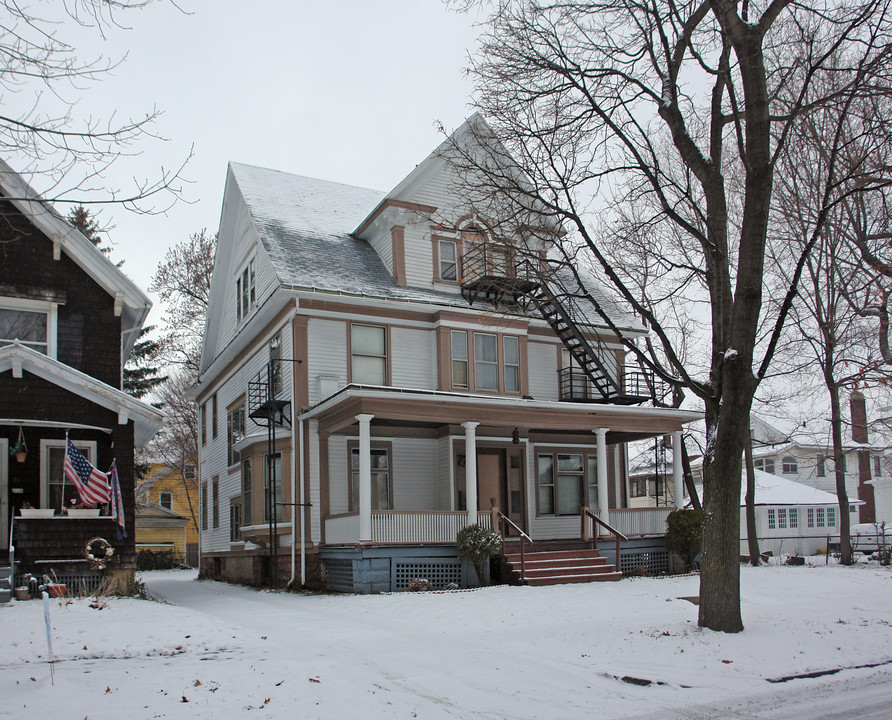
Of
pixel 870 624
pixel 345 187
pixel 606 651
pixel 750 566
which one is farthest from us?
pixel 345 187

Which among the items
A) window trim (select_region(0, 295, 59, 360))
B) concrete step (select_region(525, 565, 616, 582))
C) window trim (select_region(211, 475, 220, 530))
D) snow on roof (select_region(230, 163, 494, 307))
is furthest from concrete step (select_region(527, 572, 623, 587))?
window trim (select_region(211, 475, 220, 530))

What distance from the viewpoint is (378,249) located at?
22969mm

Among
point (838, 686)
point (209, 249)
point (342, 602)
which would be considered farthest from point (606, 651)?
point (209, 249)

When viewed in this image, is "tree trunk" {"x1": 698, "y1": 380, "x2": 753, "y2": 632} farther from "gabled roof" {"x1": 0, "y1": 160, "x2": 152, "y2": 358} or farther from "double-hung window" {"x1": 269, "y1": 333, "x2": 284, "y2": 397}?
"gabled roof" {"x1": 0, "y1": 160, "x2": 152, "y2": 358}

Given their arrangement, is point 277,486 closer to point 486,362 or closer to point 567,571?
point 486,362

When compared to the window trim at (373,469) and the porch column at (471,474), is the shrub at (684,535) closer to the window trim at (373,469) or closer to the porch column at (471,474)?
the porch column at (471,474)

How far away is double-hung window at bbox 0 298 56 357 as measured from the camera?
17.5m

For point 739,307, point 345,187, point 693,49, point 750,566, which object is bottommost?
point 750,566

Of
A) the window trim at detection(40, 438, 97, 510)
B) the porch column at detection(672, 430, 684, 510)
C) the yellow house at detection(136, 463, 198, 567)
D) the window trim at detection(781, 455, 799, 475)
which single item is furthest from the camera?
the window trim at detection(781, 455, 799, 475)

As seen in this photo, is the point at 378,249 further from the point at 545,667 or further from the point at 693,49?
the point at 545,667

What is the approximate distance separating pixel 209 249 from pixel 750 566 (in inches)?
1013

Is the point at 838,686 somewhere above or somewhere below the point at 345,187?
below

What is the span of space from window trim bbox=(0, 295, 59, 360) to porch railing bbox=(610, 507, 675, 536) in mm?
13893

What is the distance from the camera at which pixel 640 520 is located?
69.7 feet
